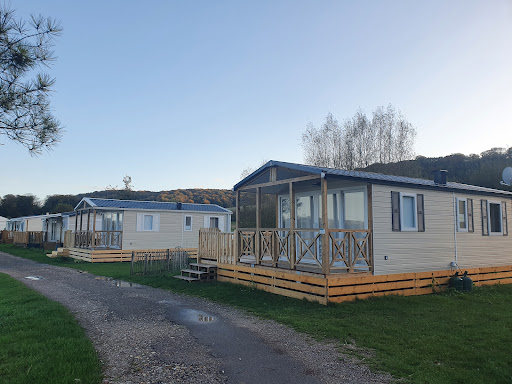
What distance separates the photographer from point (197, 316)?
25.2ft

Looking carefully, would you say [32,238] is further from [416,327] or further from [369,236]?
[416,327]

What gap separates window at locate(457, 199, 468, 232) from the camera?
11742 mm

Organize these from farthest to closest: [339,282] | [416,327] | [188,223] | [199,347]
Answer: [188,223] < [339,282] < [416,327] < [199,347]

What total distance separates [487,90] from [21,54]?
518 inches

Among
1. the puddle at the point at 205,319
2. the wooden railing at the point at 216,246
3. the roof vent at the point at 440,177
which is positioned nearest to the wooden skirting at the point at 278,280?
the wooden railing at the point at 216,246

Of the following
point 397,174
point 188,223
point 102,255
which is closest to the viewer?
point 102,255

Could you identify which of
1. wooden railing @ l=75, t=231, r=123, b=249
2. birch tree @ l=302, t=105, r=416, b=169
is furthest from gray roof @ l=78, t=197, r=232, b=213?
birch tree @ l=302, t=105, r=416, b=169

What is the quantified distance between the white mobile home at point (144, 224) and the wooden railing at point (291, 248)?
10.1 meters

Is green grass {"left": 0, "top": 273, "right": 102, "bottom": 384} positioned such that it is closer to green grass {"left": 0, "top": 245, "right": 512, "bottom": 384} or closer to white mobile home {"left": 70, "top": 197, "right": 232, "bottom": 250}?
green grass {"left": 0, "top": 245, "right": 512, "bottom": 384}

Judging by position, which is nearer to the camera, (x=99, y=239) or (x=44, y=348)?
(x=44, y=348)

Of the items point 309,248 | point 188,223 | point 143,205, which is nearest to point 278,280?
point 309,248

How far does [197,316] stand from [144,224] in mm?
16008

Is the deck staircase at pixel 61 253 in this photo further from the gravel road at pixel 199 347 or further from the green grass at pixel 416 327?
the green grass at pixel 416 327

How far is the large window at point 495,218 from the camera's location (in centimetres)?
1274
